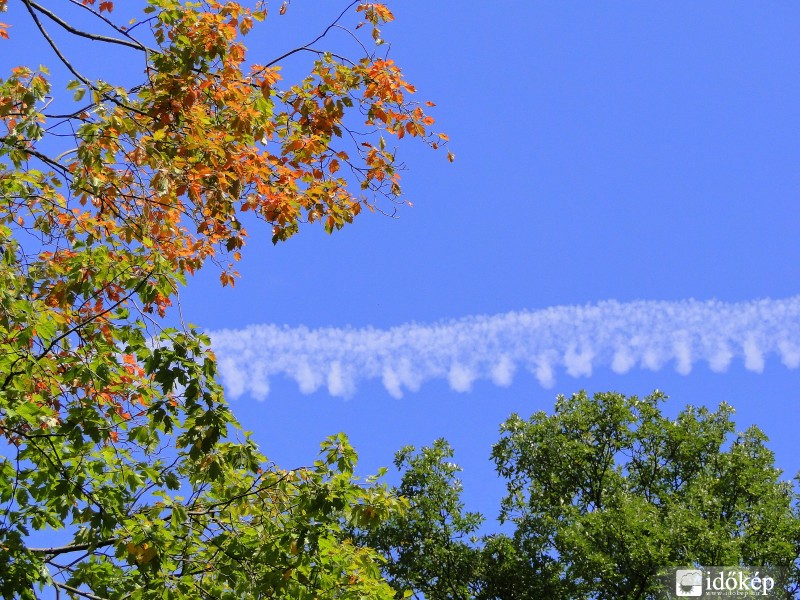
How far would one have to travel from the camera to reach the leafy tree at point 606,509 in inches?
835

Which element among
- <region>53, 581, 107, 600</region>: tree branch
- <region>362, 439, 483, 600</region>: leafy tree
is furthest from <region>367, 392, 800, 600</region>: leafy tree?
<region>53, 581, 107, 600</region>: tree branch

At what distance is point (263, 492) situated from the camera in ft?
30.4

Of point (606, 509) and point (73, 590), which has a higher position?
point (606, 509)

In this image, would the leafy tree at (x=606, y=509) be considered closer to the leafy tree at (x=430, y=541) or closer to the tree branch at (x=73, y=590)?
the leafy tree at (x=430, y=541)

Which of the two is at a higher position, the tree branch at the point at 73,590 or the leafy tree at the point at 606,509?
the leafy tree at the point at 606,509

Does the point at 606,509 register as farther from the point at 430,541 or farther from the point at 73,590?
the point at 73,590

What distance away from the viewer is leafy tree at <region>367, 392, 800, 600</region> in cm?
2122

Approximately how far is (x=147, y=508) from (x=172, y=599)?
106cm

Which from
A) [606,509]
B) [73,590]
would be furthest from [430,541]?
[73,590]

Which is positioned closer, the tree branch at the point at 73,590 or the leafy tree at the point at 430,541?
the tree branch at the point at 73,590

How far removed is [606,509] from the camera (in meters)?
22.1

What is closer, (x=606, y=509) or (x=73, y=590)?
(x=73, y=590)

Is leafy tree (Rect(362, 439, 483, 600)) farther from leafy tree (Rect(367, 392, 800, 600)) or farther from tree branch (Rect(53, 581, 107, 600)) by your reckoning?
tree branch (Rect(53, 581, 107, 600))

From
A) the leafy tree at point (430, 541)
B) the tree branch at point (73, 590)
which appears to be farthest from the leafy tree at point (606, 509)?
the tree branch at point (73, 590)
